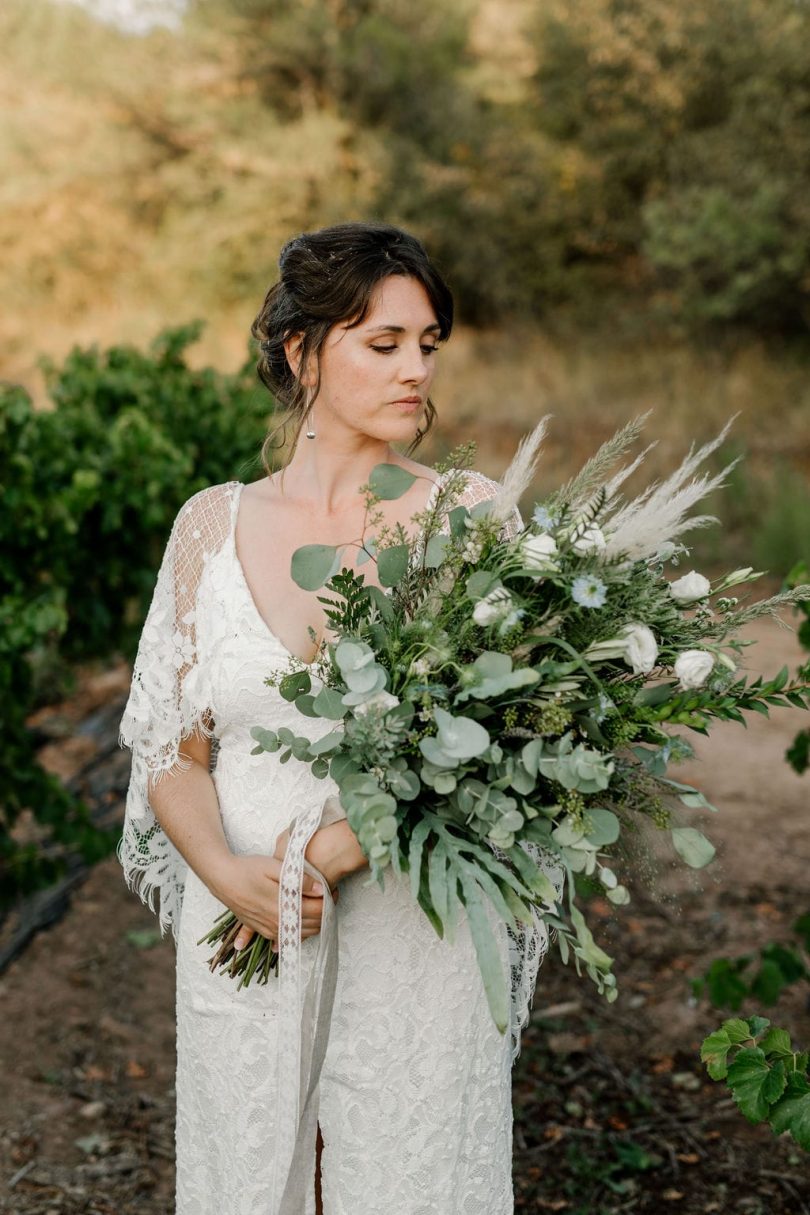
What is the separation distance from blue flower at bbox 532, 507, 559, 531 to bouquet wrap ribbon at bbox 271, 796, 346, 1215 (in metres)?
0.63

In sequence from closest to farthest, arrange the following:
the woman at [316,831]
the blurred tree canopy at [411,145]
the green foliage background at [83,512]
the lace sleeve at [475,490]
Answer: the woman at [316,831] < the lace sleeve at [475,490] < the green foliage background at [83,512] < the blurred tree canopy at [411,145]

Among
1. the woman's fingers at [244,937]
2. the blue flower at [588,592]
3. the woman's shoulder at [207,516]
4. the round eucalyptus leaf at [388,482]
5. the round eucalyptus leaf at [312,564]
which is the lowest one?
the woman's fingers at [244,937]

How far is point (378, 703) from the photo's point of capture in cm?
160

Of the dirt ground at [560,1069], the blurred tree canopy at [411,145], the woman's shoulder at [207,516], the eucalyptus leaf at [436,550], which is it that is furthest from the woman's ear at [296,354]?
the blurred tree canopy at [411,145]

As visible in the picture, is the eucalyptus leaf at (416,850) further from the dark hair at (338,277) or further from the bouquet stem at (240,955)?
the dark hair at (338,277)

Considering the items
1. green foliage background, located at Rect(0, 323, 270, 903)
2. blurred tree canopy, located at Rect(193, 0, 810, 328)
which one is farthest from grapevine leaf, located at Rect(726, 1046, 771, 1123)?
blurred tree canopy, located at Rect(193, 0, 810, 328)

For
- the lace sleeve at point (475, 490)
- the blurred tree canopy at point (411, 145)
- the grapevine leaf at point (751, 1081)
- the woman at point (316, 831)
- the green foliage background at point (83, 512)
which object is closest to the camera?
the grapevine leaf at point (751, 1081)

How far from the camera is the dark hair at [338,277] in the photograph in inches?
82.8

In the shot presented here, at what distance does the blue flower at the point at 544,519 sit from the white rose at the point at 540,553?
2.0 inches

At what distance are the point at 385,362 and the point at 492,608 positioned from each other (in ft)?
2.34

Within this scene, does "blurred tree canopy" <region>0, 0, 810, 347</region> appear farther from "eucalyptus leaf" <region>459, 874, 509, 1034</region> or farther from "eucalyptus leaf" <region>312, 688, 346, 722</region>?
"eucalyptus leaf" <region>459, 874, 509, 1034</region>

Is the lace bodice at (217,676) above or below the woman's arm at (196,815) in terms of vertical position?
above

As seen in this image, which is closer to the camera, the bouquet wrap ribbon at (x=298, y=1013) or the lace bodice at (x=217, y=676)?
the bouquet wrap ribbon at (x=298, y=1013)

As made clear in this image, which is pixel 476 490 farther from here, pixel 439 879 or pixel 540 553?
pixel 439 879
